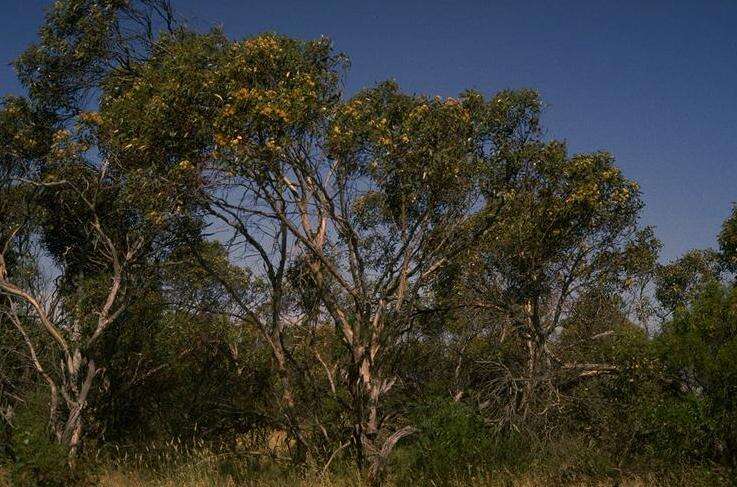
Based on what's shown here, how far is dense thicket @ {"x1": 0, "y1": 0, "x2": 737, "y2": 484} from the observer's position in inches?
496

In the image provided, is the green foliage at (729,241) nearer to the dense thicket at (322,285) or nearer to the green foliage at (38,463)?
the dense thicket at (322,285)

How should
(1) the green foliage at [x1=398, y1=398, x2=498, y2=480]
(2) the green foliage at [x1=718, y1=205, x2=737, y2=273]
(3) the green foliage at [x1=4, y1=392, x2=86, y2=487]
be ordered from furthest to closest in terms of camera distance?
(2) the green foliage at [x1=718, y1=205, x2=737, y2=273] → (3) the green foliage at [x1=4, y1=392, x2=86, y2=487] → (1) the green foliage at [x1=398, y1=398, x2=498, y2=480]

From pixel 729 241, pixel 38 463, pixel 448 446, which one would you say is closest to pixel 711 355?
pixel 448 446

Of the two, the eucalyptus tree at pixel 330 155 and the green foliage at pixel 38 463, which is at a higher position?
the eucalyptus tree at pixel 330 155

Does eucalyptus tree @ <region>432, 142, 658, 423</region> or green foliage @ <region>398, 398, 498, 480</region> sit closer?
green foliage @ <region>398, 398, 498, 480</region>

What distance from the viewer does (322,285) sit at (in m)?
13.7

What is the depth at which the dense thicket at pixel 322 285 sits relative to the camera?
1259cm

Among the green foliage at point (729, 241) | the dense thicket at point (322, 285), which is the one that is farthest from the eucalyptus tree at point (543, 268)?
the green foliage at point (729, 241)

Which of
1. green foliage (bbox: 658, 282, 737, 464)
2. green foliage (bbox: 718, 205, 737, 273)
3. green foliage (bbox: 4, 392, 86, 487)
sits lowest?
green foliage (bbox: 4, 392, 86, 487)

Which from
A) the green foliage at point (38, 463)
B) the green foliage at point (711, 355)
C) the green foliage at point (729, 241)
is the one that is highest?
the green foliage at point (729, 241)

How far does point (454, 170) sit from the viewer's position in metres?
12.9

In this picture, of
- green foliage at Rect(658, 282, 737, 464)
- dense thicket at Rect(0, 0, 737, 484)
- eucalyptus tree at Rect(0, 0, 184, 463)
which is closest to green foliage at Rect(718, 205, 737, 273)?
dense thicket at Rect(0, 0, 737, 484)

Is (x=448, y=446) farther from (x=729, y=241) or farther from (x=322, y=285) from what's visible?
(x=729, y=241)

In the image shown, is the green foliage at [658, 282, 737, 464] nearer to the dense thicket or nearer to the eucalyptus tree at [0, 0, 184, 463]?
the dense thicket
